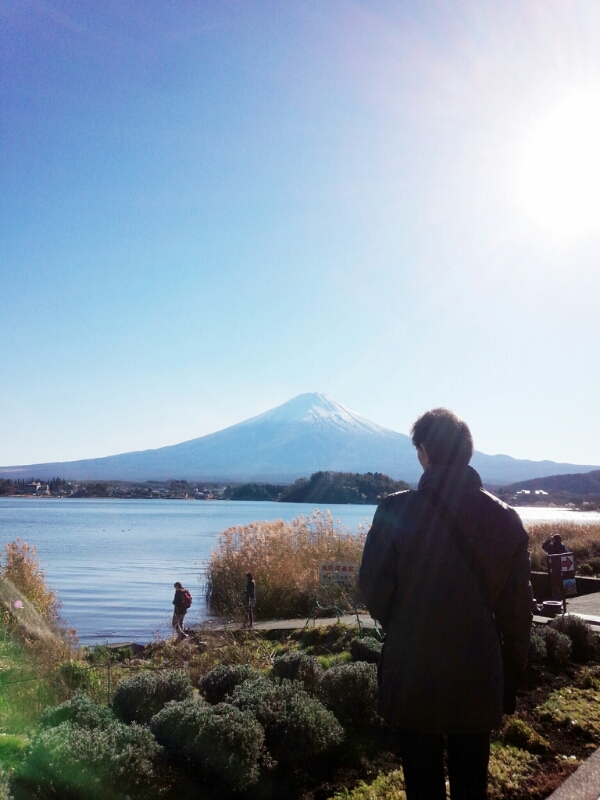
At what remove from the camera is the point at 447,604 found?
2400 millimetres

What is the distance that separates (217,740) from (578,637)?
471 cm

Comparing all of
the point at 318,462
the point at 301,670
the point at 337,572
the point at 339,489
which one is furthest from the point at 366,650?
the point at 318,462

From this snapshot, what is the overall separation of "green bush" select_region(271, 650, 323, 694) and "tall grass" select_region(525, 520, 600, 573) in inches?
477

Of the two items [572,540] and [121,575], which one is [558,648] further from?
[121,575]

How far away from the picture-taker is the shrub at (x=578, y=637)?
689cm

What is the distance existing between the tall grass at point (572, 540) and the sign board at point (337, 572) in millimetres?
6034

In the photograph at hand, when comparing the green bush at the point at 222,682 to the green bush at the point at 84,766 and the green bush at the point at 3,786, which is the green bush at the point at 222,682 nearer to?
the green bush at the point at 84,766

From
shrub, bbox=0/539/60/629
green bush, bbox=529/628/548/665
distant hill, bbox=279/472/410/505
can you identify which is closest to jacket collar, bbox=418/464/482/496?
green bush, bbox=529/628/548/665

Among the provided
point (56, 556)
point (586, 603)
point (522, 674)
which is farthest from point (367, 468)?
point (522, 674)

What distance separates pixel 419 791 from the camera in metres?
2.46

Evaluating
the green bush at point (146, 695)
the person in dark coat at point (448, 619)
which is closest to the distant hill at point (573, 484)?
the green bush at point (146, 695)

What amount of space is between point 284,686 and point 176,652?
4.08 meters

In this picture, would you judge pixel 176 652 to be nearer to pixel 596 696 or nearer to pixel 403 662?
pixel 596 696

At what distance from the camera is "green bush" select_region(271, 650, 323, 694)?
4965mm
